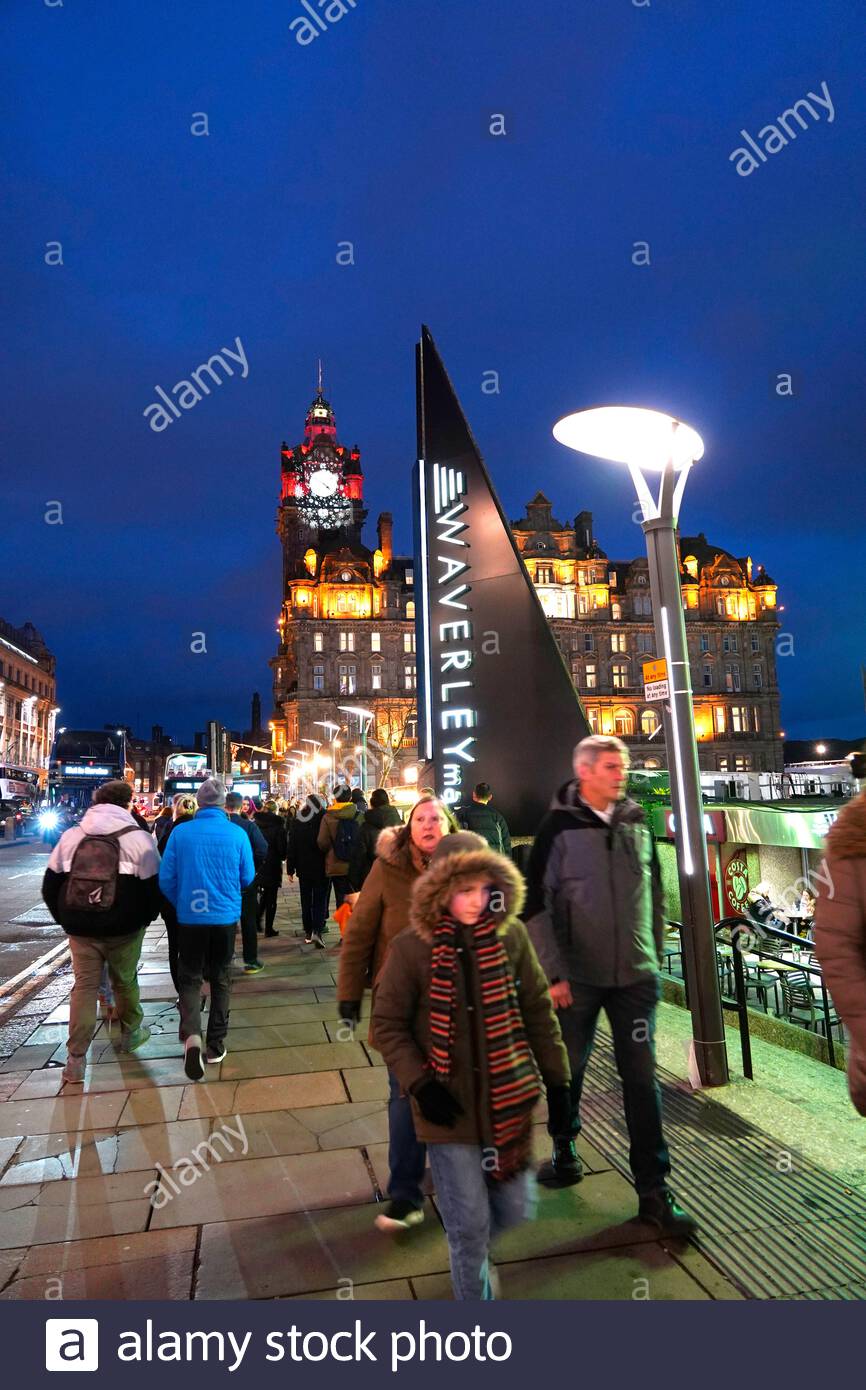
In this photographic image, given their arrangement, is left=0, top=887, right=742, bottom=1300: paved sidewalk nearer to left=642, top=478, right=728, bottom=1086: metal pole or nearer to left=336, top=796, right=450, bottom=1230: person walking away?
left=336, top=796, right=450, bottom=1230: person walking away

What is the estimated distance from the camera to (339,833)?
10125 mm

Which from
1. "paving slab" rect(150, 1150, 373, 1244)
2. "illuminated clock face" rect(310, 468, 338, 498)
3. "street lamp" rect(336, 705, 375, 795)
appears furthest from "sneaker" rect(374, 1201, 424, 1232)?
"illuminated clock face" rect(310, 468, 338, 498)

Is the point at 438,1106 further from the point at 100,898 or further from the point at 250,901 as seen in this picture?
the point at 250,901

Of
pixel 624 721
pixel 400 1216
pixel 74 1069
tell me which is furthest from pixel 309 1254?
pixel 624 721

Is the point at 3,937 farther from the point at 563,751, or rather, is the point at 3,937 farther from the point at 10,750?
the point at 10,750

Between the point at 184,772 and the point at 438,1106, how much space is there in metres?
35.8

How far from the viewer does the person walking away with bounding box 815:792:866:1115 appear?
2.85m

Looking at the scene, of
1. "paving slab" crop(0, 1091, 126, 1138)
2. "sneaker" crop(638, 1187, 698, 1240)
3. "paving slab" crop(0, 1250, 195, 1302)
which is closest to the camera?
"paving slab" crop(0, 1250, 195, 1302)

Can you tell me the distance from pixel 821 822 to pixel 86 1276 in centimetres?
929

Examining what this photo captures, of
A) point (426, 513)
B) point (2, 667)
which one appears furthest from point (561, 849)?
point (2, 667)

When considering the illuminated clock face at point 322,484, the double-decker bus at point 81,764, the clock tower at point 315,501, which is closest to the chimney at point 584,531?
the clock tower at point 315,501

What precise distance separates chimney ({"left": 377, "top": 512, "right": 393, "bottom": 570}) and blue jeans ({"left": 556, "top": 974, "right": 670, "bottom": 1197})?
75282mm

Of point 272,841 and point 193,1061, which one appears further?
point 272,841

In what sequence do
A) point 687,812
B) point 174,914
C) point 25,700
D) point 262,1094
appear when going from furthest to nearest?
point 25,700 < point 174,914 < point 687,812 < point 262,1094
